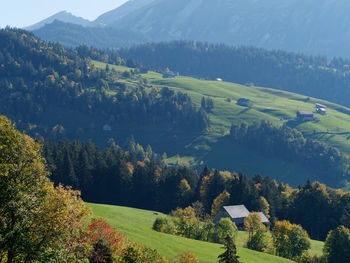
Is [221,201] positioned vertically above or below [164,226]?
below

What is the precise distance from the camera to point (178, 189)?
146 meters

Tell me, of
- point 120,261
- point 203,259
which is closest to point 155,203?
point 203,259

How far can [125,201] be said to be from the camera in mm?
149125

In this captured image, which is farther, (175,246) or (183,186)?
(183,186)

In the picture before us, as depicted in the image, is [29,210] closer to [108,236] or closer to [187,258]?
[108,236]

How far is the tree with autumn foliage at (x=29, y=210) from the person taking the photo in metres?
31.5

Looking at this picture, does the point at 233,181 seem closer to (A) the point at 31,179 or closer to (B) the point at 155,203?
(B) the point at 155,203

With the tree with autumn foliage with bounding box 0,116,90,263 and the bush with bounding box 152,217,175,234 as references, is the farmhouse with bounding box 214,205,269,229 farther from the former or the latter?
the tree with autumn foliage with bounding box 0,116,90,263

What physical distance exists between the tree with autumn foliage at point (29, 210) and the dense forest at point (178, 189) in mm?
98237

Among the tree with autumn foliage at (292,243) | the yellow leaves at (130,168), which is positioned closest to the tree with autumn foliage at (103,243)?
the tree with autumn foliage at (292,243)

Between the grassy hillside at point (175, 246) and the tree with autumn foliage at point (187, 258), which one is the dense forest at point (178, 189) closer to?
the grassy hillside at point (175, 246)

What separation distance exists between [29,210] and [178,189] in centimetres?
11545

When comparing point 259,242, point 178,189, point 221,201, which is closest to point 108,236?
point 259,242

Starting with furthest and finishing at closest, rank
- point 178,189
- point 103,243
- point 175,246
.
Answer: point 178,189 < point 175,246 < point 103,243
